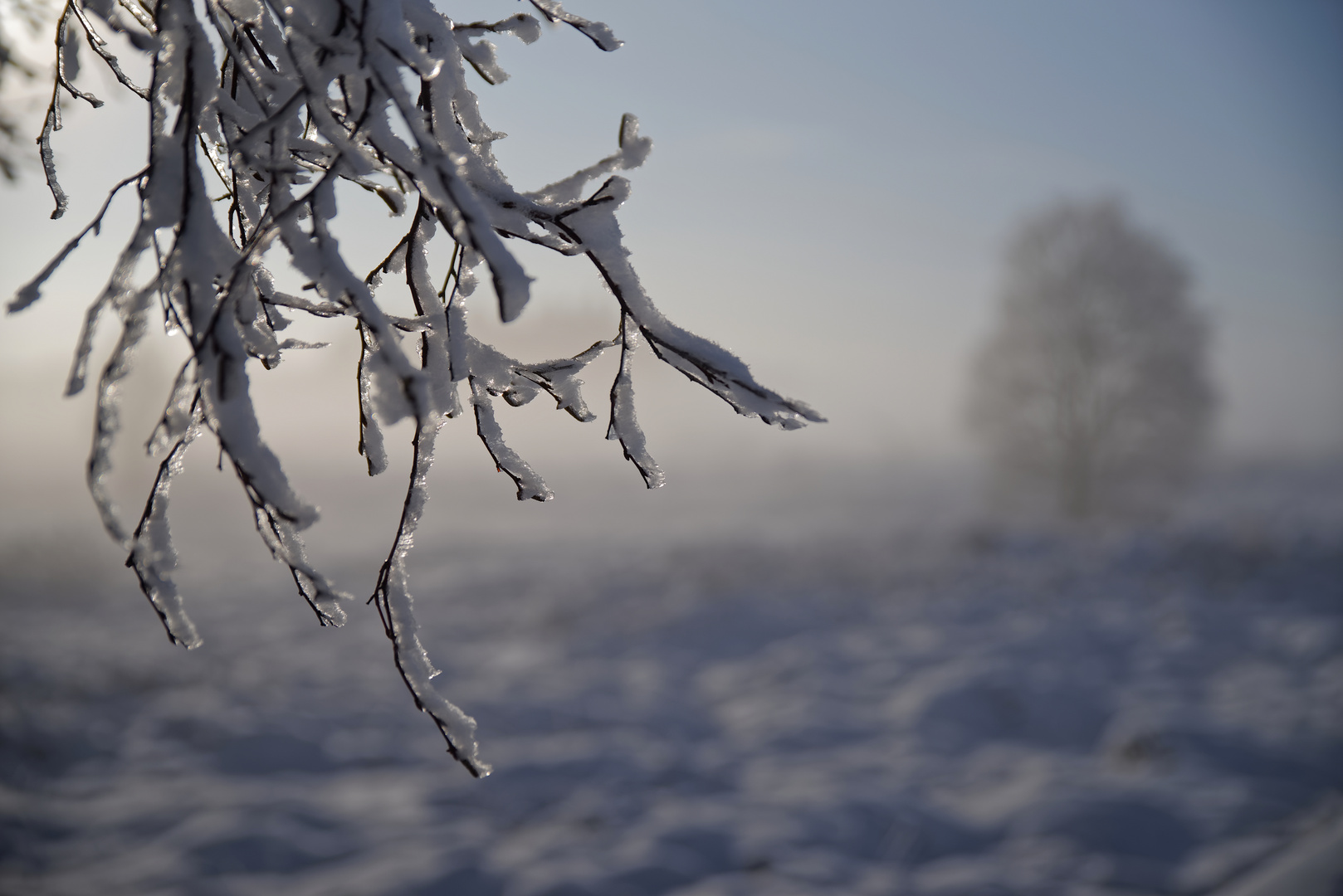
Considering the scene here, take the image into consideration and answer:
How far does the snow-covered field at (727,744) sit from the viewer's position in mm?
3291

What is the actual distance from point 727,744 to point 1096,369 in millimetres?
14268

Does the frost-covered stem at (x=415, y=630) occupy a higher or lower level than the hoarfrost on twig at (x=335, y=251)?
lower

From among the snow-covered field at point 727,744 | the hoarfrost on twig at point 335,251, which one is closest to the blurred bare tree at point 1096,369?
the snow-covered field at point 727,744

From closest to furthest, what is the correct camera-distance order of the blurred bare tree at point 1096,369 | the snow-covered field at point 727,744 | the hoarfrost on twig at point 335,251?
the hoarfrost on twig at point 335,251, the snow-covered field at point 727,744, the blurred bare tree at point 1096,369

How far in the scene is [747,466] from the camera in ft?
141

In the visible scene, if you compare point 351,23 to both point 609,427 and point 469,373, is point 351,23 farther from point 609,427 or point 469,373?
point 609,427

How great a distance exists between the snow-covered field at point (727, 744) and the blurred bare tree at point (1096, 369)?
6415mm

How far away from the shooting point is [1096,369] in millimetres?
15227

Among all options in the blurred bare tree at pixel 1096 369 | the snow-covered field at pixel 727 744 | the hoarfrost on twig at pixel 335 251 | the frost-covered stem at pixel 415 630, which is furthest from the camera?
the blurred bare tree at pixel 1096 369

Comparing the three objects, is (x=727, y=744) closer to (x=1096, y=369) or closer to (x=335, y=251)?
(x=335, y=251)

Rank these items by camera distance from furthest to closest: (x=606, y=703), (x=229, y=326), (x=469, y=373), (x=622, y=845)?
1. (x=606, y=703)
2. (x=622, y=845)
3. (x=469, y=373)
4. (x=229, y=326)

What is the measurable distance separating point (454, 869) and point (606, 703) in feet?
8.06

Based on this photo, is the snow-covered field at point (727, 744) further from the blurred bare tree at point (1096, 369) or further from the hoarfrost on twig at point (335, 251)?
the blurred bare tree at point (1096, 369)

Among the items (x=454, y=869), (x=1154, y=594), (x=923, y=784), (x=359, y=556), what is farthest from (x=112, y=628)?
(x=1154, y=594)
